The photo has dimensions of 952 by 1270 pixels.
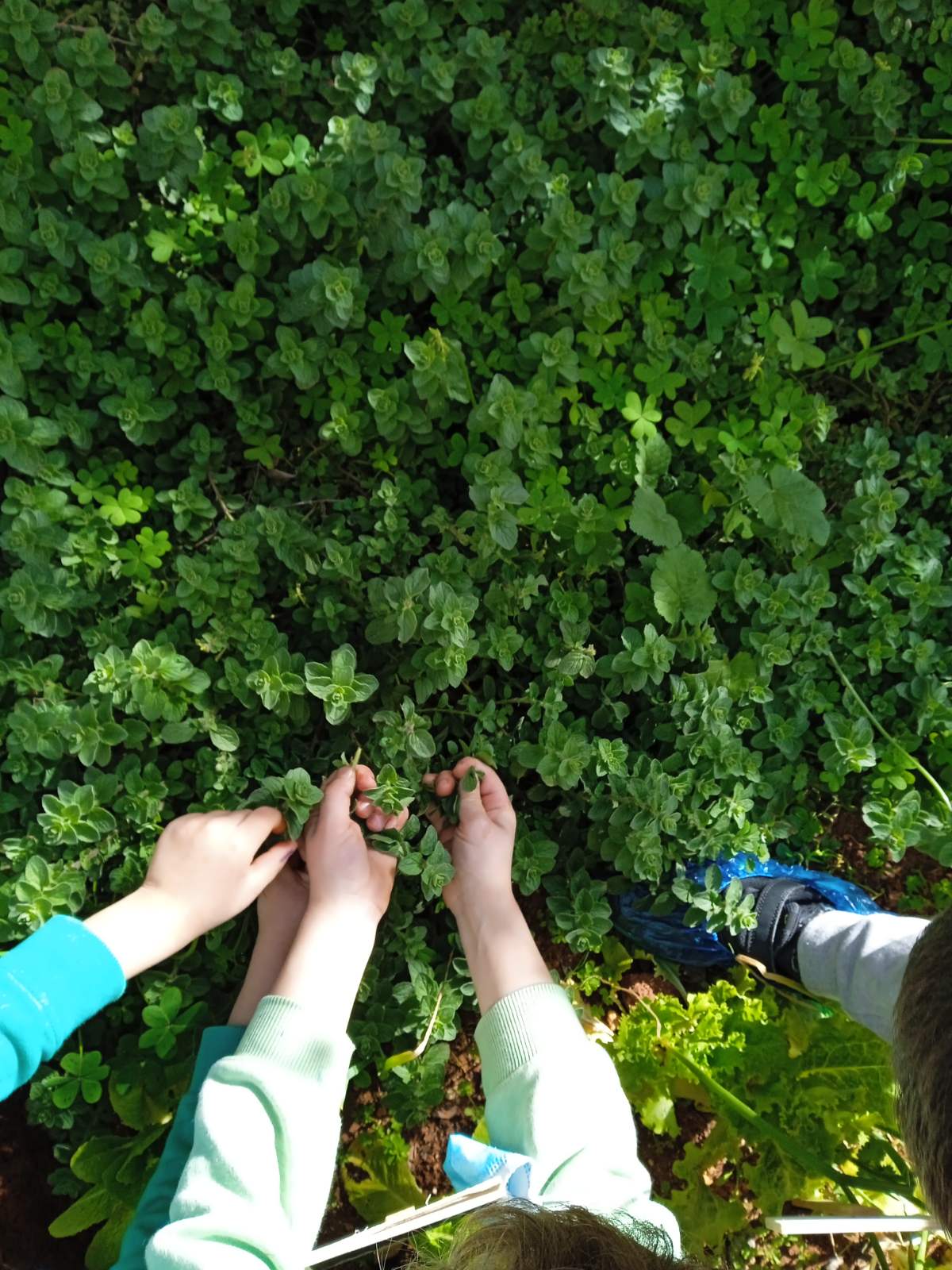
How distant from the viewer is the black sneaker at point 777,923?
2441 mm

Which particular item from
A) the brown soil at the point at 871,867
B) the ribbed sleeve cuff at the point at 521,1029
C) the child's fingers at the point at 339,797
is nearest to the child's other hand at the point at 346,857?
the child's fingers at the point at 339,797

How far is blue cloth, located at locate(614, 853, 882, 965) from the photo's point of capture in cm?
243

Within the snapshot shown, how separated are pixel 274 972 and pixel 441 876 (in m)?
0.47

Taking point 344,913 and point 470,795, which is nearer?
point 344,913

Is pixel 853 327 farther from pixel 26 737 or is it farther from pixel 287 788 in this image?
pixel 26 737

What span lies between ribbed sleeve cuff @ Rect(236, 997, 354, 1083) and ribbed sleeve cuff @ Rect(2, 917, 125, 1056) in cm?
31

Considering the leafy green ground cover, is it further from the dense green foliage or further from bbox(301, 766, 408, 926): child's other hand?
the dense green foliage

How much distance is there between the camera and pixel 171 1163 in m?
2.05

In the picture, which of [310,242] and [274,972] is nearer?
[274,972]

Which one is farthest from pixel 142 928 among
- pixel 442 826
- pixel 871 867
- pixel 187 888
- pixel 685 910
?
pixel 871 867

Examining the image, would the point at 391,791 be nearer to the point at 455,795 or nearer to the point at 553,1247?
the point at 455,795

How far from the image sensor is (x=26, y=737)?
2127 millimetres

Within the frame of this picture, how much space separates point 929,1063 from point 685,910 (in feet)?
3.44

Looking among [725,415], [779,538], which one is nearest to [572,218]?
[725,415]
